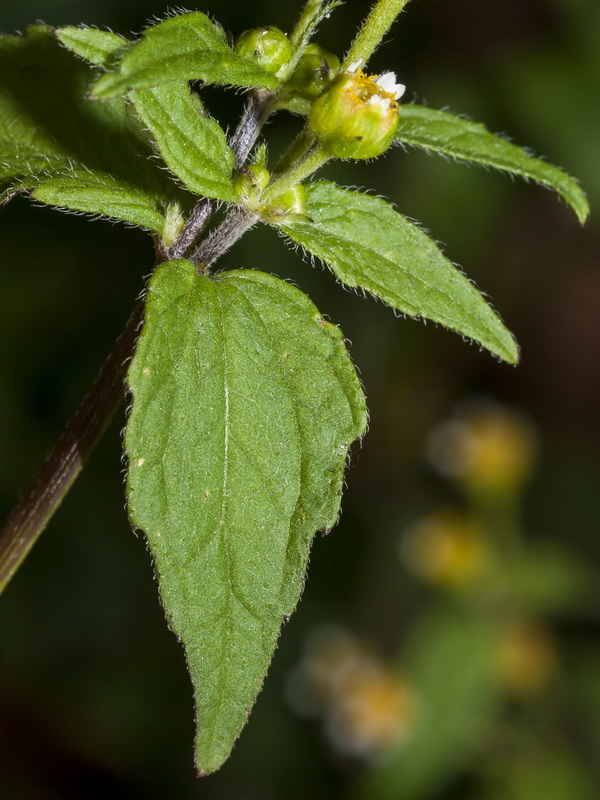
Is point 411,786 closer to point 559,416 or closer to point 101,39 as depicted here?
point 559,416

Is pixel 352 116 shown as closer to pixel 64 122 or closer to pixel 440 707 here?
pixel 64 122

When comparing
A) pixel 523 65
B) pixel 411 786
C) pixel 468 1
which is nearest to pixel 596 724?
pixel 411 786

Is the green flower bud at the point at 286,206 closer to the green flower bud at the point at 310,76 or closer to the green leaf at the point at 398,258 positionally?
the green leaf at the point at 398,258

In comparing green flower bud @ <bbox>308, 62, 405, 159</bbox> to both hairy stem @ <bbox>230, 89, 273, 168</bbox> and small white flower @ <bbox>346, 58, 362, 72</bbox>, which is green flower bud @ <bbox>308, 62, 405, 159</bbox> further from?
hairy stem @ <bbox>230, 89, 273, 168</bbox>

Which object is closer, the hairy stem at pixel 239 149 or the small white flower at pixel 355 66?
the small white flower at pixel 355 66

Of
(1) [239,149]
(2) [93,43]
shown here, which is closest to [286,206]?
(1) [239,149]

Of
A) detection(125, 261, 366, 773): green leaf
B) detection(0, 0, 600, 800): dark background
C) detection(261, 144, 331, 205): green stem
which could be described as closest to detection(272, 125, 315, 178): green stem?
detection(261, 144, 331, 205): green stem

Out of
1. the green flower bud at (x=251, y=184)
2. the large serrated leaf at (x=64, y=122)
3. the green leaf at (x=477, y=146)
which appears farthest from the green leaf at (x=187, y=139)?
the green leaf at (x=477, y=146)
